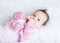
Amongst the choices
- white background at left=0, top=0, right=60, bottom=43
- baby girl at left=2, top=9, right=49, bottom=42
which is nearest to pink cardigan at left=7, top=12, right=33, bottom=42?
baby girl at left=2, top=9, right=49, bottom=42

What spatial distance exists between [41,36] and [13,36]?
22 cm

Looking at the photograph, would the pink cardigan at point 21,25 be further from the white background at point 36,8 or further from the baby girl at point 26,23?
the white background at point 36,8

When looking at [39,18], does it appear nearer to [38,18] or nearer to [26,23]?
[38,18]

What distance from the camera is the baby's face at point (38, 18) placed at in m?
1.26

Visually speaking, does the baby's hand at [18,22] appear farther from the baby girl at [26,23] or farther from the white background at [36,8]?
the white background at [36,8]

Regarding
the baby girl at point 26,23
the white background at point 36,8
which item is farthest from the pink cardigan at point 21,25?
the white background at point 36,8

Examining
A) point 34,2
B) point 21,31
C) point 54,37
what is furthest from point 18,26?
point 34,2

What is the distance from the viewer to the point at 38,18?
1.29 meters

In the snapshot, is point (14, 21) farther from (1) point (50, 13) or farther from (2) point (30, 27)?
(1) point (50, 13)

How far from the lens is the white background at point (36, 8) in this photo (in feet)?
4.10

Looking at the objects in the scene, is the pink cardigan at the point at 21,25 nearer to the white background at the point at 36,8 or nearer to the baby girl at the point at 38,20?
the baby girl at the point at 38,20

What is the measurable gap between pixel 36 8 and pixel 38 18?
0.76 ft

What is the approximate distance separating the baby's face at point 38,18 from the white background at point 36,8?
66mm

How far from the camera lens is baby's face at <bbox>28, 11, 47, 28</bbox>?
1.26m
